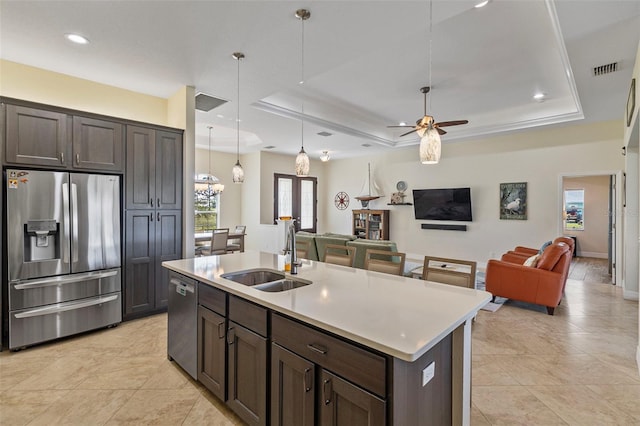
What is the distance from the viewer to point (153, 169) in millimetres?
3924

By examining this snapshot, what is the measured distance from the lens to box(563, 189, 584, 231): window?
8836 mm

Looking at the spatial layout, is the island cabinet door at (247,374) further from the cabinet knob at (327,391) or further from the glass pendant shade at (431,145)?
the glass pendant shade at (431,145)

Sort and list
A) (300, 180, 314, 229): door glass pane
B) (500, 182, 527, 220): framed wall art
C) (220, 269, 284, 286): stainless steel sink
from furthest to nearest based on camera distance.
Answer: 1. (300, 180, 314, 229): door glass pane
2. (500, 182, 527, 220): framed wall art
3. (220, 269, 284, 286): stainless steel sink

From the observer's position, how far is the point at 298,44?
3.00 m

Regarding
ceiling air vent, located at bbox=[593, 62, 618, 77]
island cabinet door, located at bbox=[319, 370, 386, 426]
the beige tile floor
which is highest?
ceiling air vent, located at bbox=[593, 62, 618, 77]

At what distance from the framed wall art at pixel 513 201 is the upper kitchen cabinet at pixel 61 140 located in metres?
6.94

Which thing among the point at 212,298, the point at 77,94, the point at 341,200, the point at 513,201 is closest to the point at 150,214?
the point at 77,94

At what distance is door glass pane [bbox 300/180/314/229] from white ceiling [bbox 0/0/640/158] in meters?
4.09

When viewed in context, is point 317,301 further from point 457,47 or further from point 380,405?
point 457,47

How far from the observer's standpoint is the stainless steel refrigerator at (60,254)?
299cm

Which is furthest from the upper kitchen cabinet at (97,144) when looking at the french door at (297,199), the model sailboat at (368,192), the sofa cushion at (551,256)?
the model sailboat at (368,192)

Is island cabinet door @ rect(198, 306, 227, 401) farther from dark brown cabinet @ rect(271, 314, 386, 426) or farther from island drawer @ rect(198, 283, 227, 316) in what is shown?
dark brown cabinet @ rect(271, 314, 386, 426)

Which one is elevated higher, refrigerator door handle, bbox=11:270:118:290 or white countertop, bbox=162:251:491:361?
white countertop, bbox=162:251:491:361

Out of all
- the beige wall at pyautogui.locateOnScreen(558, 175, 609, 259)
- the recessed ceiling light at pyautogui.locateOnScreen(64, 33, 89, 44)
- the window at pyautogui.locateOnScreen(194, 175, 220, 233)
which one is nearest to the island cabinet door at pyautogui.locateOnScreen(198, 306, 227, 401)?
the recessed ceiling light at pyautogui.locateOnScreen(64, 33, 89, 44)
